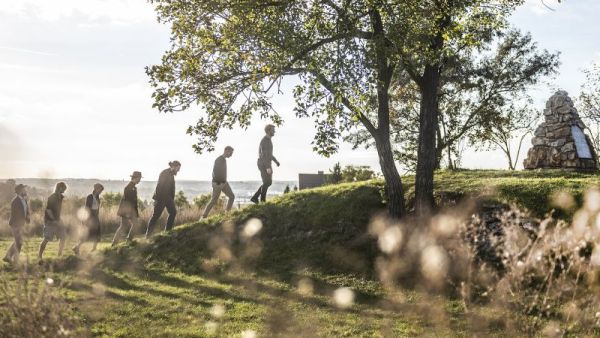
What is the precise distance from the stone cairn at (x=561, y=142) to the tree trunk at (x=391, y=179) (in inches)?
418

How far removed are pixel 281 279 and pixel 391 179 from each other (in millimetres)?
4555

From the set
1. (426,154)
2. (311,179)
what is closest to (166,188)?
(426,154)

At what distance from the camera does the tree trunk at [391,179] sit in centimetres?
1490

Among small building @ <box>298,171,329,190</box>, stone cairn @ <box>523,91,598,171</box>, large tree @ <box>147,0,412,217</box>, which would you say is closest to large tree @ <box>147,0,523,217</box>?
large tree @ <box>147,0,412,217</box>

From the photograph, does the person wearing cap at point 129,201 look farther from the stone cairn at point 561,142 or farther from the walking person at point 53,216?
the stone cairn at point 561,142

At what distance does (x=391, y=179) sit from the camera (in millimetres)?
15008

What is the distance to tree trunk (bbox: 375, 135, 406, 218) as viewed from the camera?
48.9ft

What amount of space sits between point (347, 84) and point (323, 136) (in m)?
2.05

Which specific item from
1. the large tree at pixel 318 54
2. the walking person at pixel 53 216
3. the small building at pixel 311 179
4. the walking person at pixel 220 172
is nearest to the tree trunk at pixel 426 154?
the large tree at pixel 318 54

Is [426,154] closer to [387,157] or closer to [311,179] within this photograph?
[387,157]

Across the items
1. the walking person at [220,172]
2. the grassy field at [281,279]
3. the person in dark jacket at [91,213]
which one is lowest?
the grassy field at [281,279]

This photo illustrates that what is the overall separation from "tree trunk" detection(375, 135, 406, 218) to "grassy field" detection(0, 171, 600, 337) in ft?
2.87

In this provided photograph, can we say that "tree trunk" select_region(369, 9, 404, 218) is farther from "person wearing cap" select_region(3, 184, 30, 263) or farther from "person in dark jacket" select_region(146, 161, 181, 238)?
"person wearing cap" select_region(3, 184, 30, 263)

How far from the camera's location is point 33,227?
84.9 ft
